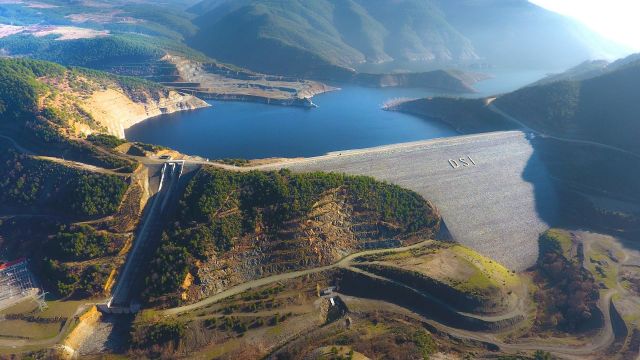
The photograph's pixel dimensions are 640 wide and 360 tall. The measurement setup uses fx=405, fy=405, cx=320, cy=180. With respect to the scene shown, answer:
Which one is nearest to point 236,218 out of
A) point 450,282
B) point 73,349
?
point 73,349

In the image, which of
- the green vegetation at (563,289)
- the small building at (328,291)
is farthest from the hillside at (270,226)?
the green vegetation at (563,289)

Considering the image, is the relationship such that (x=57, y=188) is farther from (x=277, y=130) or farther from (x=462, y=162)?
(x=462, y=162)

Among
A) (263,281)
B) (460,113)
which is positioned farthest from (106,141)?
(460,113)

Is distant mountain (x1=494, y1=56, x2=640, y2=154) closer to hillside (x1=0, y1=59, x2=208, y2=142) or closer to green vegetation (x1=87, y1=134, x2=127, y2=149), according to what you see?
green vegetation (x1=87, y1=134, x2=127, y2=149)

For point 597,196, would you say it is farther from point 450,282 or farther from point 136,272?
point 136,272

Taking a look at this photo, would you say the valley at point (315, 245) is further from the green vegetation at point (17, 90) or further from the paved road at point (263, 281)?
the green vegetation at point (17, 90)

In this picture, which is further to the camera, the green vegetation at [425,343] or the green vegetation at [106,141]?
the green vegetation at [106,141]

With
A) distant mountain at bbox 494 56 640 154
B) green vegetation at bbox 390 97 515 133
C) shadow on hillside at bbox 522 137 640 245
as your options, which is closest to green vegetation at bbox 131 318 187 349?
shadow on hillside at bbox 522 137 640 245
